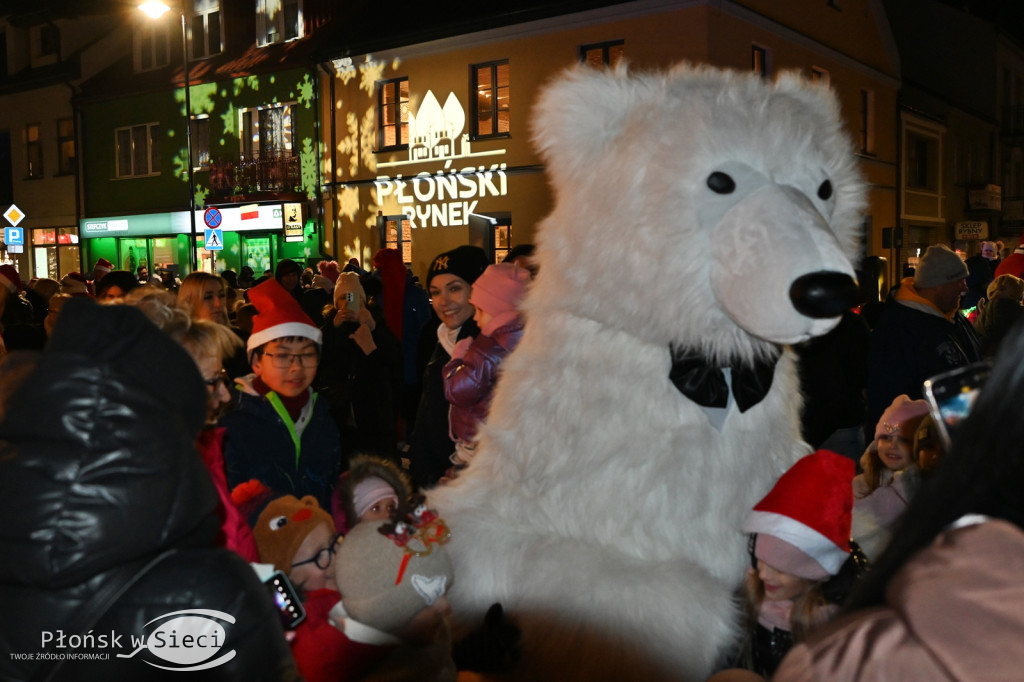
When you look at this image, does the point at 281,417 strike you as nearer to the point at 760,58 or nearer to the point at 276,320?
the point at 276,320

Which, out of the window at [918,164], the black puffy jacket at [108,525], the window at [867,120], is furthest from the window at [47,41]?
the black puffy jacket at [108,525]

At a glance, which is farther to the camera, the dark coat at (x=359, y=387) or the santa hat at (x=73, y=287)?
the santa hat at (x=73, y=287)

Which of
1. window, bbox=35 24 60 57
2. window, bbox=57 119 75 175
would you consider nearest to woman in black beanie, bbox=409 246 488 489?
window, bbox=57 119 75 175

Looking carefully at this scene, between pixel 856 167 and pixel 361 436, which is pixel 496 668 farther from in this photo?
pixel 361 436

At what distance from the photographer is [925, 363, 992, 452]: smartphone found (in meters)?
1.11

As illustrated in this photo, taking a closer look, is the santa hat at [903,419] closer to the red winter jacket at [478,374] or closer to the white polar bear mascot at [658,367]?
the white polar bear mascot at [658,367]

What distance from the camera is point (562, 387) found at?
2234 millimetres

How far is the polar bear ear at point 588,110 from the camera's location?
7.45ft

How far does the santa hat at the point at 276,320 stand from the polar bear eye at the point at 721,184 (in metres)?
1.97

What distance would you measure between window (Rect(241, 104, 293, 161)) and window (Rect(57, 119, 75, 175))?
7.20 meters

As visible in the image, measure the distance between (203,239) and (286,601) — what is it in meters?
21.9

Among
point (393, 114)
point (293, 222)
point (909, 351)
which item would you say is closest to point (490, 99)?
point (393, 114)

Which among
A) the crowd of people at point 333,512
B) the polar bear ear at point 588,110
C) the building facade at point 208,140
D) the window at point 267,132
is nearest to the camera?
the crowd of people at point 333,512

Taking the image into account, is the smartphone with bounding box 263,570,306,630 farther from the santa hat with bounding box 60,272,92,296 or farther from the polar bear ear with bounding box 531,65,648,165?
the santa hat with bounding box 60,272,92,296
